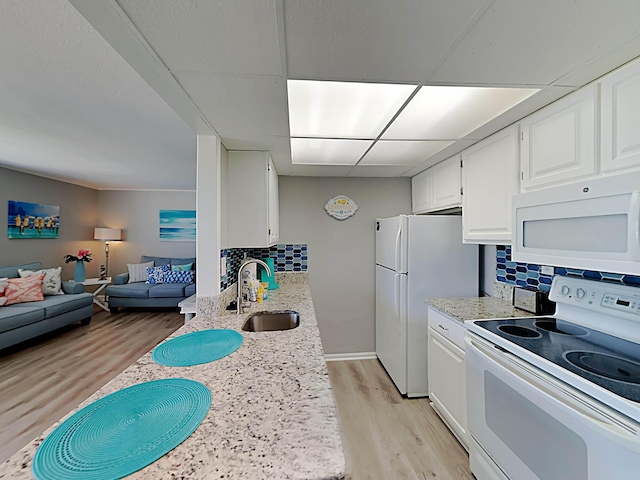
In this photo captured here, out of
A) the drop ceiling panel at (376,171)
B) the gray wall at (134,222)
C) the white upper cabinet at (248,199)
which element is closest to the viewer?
the white upper cabinet at (248,199)

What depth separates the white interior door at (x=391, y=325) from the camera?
2.56m

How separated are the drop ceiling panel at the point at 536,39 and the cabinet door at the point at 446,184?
111cm

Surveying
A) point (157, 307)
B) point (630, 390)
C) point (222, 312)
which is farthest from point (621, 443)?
point (157, 307)

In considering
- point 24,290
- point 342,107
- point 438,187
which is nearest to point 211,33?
point 342,107

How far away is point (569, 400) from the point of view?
1.05 meters

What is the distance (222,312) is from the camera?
1938 mm

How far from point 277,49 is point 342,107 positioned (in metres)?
0.66

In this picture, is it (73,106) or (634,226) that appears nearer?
(634,226)

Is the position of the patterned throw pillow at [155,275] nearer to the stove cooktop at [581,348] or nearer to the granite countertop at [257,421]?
the granite countertop at [257,421]

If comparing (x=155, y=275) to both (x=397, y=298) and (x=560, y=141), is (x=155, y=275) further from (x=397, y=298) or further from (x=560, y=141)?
(x=560, y=141)

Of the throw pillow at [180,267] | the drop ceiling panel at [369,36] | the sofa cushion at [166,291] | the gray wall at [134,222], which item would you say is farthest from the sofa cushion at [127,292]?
the drop ceiling panel at [369,36]

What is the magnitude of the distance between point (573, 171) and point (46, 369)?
4.80 metres

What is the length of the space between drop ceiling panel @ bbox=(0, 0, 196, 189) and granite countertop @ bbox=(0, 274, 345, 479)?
1.67m

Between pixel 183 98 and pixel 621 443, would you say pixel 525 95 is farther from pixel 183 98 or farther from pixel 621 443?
pixel 183 98
